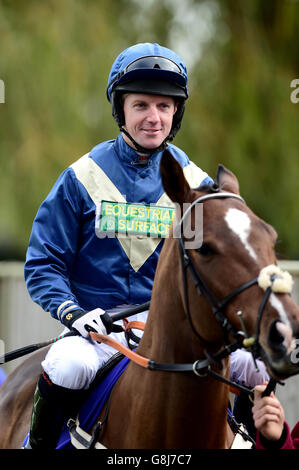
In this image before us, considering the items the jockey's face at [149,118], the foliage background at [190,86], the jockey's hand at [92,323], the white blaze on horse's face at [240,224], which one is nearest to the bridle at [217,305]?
the white blaze on horse's face at [240,224]

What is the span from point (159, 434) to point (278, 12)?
5.99 metres

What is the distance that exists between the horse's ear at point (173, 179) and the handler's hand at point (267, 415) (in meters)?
0.81

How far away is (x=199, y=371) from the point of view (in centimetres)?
255

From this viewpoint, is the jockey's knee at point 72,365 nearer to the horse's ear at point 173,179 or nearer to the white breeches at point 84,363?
the white breeches at point 84,363

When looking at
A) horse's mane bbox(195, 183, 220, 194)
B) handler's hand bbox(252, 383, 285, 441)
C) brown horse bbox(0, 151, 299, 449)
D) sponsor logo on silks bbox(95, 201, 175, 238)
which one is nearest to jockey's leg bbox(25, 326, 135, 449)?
brown horse bbox(0, 151, 299, 449)

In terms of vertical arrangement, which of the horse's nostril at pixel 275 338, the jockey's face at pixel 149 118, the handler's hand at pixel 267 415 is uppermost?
the jockey's face at pixel 149 118

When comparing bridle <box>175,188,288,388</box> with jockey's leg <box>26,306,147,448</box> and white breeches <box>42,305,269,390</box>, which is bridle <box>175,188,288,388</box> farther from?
jockey's leg <box>26,306,147,448</box>

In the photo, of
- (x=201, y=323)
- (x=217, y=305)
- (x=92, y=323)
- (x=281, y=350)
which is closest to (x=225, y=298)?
(x=217, y=305)

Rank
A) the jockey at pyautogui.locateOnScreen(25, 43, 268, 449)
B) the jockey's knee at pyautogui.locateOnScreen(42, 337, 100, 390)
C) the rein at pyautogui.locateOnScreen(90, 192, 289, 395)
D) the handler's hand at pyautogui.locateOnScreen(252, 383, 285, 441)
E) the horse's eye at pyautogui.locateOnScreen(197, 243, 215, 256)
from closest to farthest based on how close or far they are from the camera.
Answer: the rein at pyautogui.locateOnScreen(90, 192, 289, 395), the horse's eye at pyautogui.locateOnScreen(197, 243, 215, 256), the handler's hand at pyautogui.locateOnScreen(252, 383, 285, 441), the jockey's knee at pyautogui.locateOnScreen(42, 337, 100, 390), the jockey at pyautogui.locateOnScreen(25, 43, 268, 449)

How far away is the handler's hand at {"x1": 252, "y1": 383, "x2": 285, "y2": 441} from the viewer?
8.50 feet

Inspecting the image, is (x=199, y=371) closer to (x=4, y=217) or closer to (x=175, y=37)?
(x=4, y=217)

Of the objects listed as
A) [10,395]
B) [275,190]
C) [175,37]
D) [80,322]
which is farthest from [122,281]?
[175,37]

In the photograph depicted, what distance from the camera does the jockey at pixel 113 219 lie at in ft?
10.6

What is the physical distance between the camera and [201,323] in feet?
8.21
